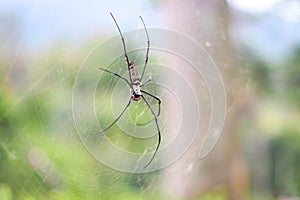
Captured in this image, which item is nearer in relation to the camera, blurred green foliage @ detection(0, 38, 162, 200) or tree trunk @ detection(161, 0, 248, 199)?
blurred green foliage @ detection(0, 38, 162, 200)

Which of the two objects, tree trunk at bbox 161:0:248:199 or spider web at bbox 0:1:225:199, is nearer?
spider web at bbox 0:1:225:199

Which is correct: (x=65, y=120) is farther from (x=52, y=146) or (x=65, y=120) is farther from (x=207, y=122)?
(x=207, y=122)

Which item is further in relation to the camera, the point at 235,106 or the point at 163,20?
the point at 235,106

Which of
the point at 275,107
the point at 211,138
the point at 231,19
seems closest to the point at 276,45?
the point at 275,107

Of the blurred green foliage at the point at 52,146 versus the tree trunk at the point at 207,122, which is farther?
the tree trunk at the point at 207,122

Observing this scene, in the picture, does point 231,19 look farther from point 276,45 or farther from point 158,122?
point 276,45

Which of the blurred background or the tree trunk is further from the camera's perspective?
the tree trunk

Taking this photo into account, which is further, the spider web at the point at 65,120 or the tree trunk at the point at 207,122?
the tree trunk at the point at 207,122

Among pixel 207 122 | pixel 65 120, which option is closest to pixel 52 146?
pixel 65 120
